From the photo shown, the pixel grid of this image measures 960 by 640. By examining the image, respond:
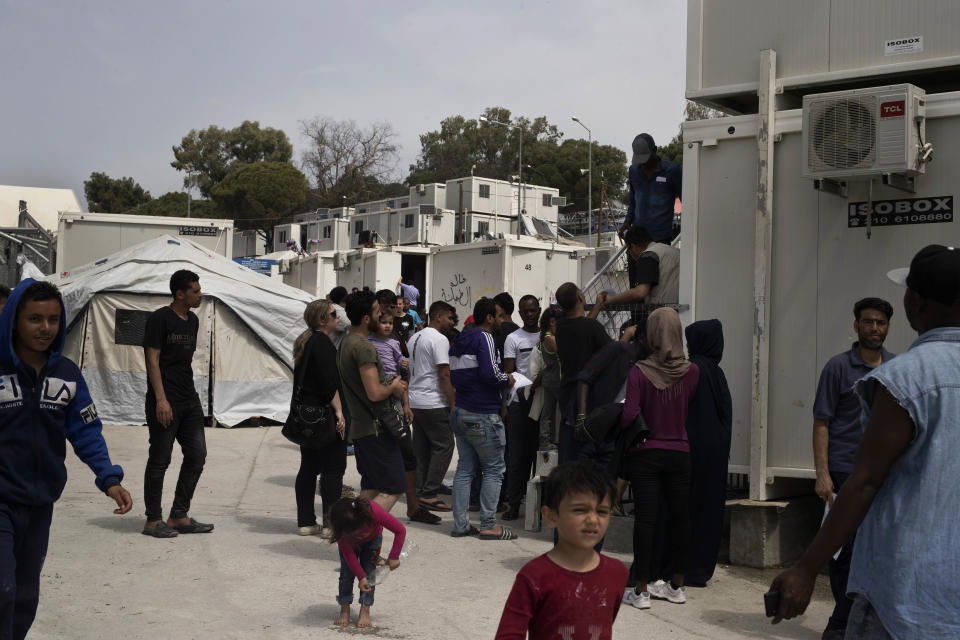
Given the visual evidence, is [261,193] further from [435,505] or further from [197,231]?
[435,505]

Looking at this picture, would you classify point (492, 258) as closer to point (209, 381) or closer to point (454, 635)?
point (209, 381)

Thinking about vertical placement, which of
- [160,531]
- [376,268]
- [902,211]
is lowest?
[160,531]

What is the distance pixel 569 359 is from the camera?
714 centimetres

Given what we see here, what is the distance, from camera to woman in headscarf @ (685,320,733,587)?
6.36 metres

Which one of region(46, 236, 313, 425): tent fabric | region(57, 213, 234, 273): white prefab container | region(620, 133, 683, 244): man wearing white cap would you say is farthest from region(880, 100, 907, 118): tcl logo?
region(57, 213, 234, 273): white prefab container

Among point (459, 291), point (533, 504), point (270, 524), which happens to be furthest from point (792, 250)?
point (459, 291)

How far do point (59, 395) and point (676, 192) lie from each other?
19.4 ft

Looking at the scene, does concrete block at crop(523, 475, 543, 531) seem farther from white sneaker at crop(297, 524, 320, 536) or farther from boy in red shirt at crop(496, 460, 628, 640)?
boy in red shirt at crop(496, 460, 628, 640)

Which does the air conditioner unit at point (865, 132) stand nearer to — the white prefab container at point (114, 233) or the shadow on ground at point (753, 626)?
the shadow on ground at point (753, 626)

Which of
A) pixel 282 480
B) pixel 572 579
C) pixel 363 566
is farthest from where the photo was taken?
pixel 282 480

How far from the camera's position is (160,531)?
762 centimetres

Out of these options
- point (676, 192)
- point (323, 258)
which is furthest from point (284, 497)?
point (323, 258)

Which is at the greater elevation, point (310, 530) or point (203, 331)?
point (203, 331)

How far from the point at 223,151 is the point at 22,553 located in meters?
71.3
